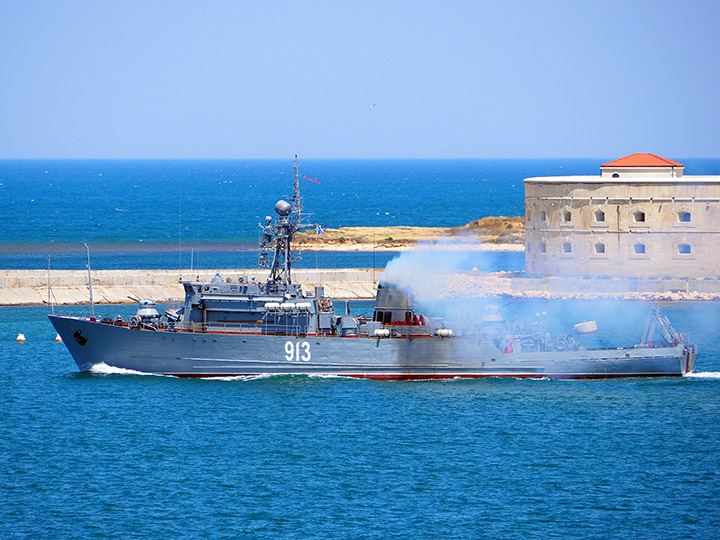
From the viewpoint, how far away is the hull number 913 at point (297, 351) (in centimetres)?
4288

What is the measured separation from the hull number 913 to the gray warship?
1.6 inches

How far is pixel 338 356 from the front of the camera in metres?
43.1

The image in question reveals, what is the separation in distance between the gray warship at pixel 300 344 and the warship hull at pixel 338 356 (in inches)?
1.6

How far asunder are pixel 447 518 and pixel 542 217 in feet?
149

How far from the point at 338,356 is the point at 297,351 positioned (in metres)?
1.64

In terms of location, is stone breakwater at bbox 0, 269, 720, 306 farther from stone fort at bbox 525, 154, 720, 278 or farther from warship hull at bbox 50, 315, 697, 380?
warship hull at bbox 50, 315, 697, 380

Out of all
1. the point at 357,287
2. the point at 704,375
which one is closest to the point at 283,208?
the point at 704,375

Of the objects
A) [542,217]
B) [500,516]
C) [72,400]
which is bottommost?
[500,516]

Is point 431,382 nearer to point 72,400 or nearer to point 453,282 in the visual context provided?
point 72,400

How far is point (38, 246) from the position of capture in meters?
100

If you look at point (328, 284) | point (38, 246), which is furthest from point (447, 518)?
point (38, 246)

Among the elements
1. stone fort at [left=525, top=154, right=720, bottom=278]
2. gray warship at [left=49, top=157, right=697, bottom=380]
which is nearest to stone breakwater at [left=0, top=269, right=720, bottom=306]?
stone fort at [left=525, top=154, right=720, bottom=278]

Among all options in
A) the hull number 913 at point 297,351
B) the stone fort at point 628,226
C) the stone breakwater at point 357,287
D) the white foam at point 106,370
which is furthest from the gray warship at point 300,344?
the stone fort at point 628,226

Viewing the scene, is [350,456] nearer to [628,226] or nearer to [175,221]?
[628,226]
